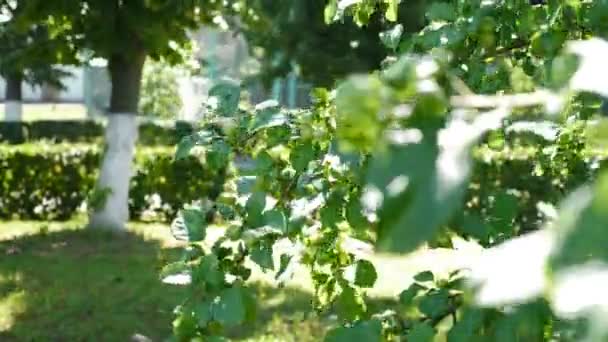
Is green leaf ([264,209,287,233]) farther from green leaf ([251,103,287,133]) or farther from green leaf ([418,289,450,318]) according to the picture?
green leaf ([418,289,450,318])

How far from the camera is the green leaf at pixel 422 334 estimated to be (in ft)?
3.71

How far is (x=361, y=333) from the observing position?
1.16 metres

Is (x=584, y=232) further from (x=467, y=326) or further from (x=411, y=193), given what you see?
(x=467, y=326)

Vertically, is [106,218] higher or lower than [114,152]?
lower

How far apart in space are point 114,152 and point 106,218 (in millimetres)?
548

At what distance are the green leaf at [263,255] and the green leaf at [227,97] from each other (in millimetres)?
380

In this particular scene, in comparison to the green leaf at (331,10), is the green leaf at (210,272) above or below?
below

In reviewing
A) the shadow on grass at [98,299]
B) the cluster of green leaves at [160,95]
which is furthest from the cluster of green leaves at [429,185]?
the cluster of green leaves at [160,95]

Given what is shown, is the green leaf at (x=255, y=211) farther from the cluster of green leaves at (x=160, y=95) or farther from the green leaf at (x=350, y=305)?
the cluster of green leaves at (x=160, y=95)

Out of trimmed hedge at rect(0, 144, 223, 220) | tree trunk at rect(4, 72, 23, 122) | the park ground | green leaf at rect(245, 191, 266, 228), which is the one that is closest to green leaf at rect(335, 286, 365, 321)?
green leaf at rect(245, 191, 266, 228)

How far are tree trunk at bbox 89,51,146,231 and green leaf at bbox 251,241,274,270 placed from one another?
662 cm

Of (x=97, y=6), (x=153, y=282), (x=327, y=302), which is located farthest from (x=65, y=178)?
(x=327, y=302)

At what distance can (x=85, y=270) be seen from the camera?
6598 mm

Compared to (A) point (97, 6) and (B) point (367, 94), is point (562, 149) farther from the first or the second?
(A) point (97, 6)
